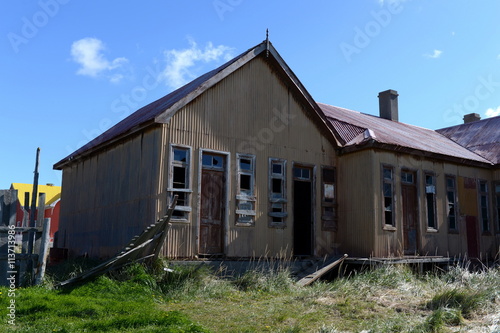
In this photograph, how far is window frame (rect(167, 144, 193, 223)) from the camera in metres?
12.7

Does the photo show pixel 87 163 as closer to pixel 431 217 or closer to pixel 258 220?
pixel 258 220

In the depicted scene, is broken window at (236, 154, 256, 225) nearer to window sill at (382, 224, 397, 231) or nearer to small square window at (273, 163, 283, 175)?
small square window at (273, 163, 283, 175)

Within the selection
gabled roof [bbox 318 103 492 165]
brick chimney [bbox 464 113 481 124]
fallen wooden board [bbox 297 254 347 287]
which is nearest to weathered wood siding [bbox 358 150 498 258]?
gabled roof [bbox 318 103 492 165]

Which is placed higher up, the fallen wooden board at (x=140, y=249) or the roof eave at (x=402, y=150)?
the roof eave at (x=402, y=150)

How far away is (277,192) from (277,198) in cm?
20

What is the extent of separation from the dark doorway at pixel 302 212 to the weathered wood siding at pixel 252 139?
0.25 meters

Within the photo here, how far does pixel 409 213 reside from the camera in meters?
16.3

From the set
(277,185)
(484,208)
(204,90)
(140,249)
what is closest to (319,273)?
(277,185)

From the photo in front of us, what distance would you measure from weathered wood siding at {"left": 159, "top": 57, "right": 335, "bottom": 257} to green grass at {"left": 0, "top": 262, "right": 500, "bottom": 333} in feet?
4.84

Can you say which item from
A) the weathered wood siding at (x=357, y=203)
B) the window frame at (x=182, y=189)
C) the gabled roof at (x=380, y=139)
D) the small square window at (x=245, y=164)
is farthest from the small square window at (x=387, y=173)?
the window frame at (x=182, y=189)

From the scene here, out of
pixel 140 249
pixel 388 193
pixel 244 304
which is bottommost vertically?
pixel 244 304

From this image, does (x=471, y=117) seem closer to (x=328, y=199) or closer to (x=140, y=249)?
(x=328, y=199)

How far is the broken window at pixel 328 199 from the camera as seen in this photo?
1546 centimetres

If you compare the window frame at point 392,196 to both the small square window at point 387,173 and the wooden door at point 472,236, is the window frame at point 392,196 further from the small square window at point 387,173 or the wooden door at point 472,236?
the wooden door at point 472,236
